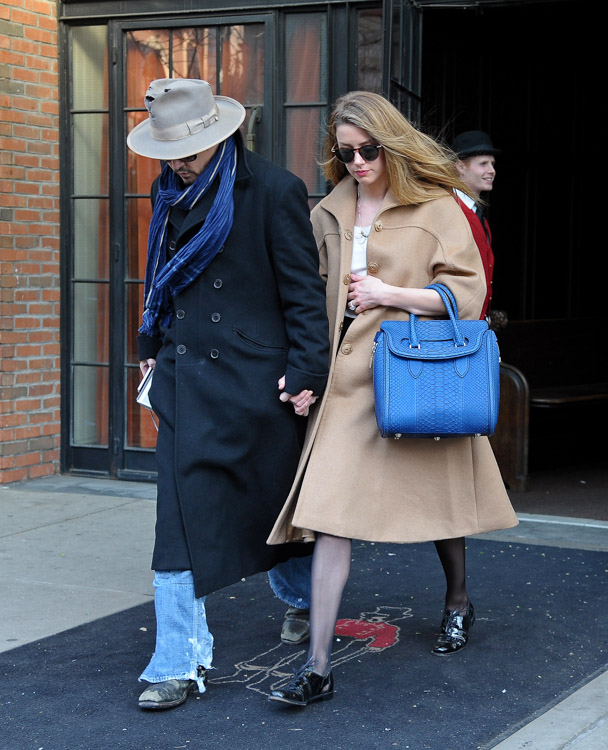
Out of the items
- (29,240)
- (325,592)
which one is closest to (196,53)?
(29,240)

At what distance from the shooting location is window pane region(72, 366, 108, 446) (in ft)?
24.9

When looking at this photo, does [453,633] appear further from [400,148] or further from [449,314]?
[400,148]

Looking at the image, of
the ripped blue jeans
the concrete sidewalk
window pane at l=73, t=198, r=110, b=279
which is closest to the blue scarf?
the ripped blue jeans

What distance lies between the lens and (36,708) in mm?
3701

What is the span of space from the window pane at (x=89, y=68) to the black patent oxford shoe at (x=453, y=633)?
174 inches

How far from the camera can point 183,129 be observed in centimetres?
368

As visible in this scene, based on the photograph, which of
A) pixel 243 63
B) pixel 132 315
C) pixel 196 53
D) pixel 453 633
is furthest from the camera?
pixel 132 315

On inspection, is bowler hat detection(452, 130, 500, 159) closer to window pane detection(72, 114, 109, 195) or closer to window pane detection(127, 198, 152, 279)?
window pane detection(127, 198, 152, 279)

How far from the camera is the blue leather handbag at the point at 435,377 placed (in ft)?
12.1

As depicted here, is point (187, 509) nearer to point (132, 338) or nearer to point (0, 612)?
point (0, 612)

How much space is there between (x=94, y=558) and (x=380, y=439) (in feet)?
7.50

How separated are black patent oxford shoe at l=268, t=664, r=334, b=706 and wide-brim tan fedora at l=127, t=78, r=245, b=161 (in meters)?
1.63

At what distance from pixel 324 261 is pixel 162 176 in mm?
616

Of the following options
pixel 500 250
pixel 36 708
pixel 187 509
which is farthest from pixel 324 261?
pixel 500 250
